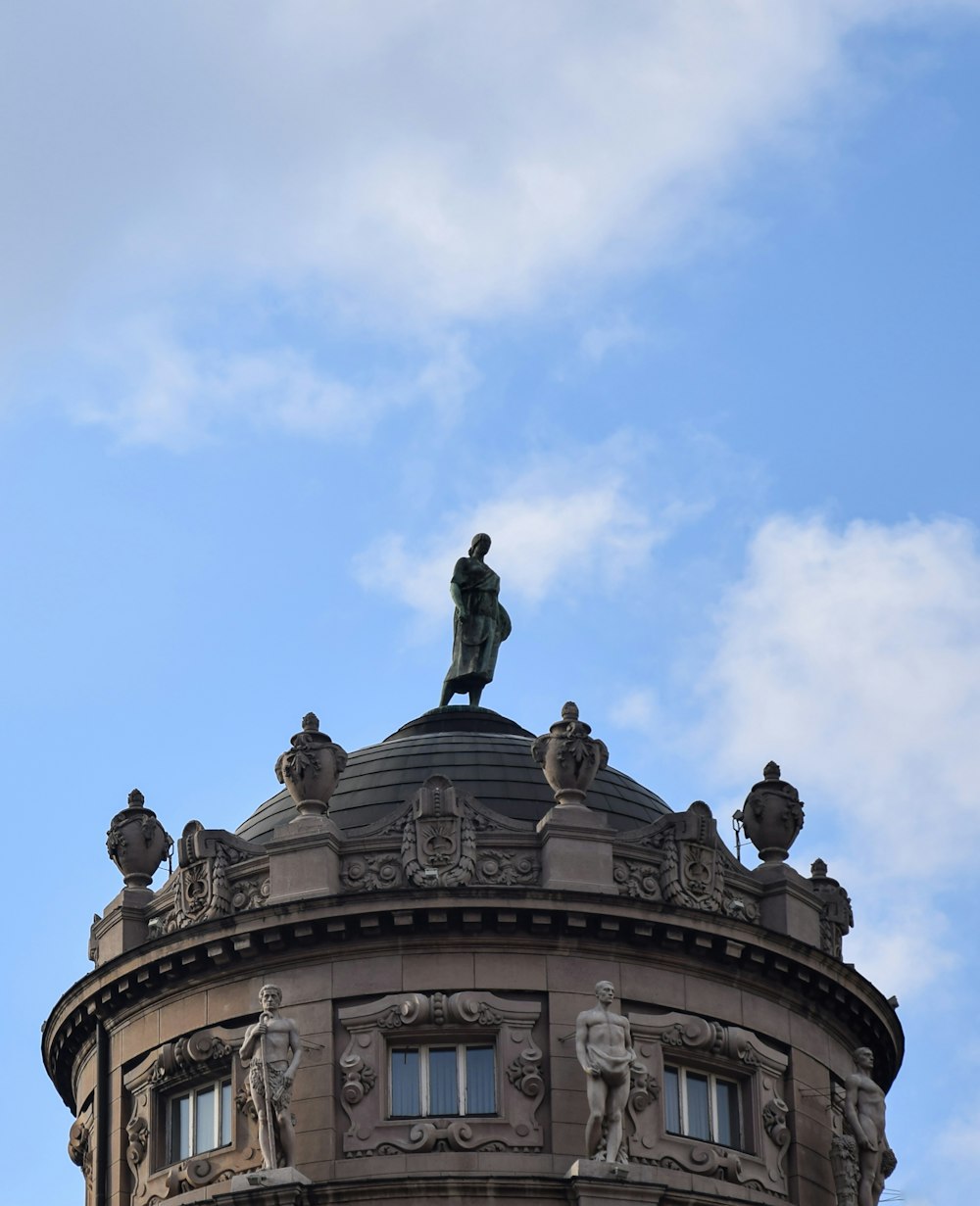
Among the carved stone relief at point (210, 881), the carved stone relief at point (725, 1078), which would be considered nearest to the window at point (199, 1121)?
the carved stone relief at point (210, 881)

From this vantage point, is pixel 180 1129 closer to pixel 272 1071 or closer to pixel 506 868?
pixel 272 1071

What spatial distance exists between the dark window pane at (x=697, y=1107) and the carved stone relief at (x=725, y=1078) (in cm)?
14

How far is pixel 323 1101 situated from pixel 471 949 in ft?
9.87

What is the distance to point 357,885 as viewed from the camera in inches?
1802

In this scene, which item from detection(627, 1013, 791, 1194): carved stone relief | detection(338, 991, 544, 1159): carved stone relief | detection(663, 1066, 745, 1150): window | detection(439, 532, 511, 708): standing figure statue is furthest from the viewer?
detection(439, 532, 511, 708): standing figure statue

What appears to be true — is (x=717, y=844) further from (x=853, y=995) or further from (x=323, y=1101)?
(x=323, y=1101)

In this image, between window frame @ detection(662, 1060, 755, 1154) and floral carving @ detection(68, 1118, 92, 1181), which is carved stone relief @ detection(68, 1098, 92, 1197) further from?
window frame @ detection(662, 1060, 755, 1154)

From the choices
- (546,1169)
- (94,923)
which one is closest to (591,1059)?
(546,1169)

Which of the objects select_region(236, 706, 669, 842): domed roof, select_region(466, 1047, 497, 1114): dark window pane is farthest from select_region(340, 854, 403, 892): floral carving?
select_region(466, 1047, 497, 1114): dark window pane

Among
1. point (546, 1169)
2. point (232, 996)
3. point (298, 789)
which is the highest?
point (298, 789)

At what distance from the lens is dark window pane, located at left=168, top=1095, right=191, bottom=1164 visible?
4606 centimetres

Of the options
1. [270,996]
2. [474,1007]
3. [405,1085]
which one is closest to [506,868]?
[474,1007]

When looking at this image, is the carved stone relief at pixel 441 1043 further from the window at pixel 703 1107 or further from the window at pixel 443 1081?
the window at pixel 703 1107

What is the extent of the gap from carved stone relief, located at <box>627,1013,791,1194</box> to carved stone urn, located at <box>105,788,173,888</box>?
832 cm
